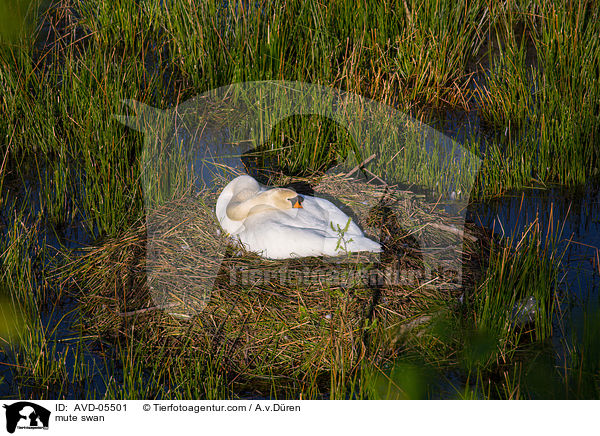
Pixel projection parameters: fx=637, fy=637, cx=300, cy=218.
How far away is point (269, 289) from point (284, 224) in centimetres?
50

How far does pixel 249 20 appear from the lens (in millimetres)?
7121

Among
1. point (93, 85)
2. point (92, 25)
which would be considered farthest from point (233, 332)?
point (92, 25)

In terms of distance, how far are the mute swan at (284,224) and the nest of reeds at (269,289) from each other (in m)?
0.12

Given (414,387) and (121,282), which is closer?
(414,387)

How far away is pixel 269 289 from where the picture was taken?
183 inches

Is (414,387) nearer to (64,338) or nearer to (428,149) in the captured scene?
(64,338)

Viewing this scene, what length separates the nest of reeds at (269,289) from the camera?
4.38 m

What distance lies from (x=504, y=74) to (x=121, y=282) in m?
4.50
